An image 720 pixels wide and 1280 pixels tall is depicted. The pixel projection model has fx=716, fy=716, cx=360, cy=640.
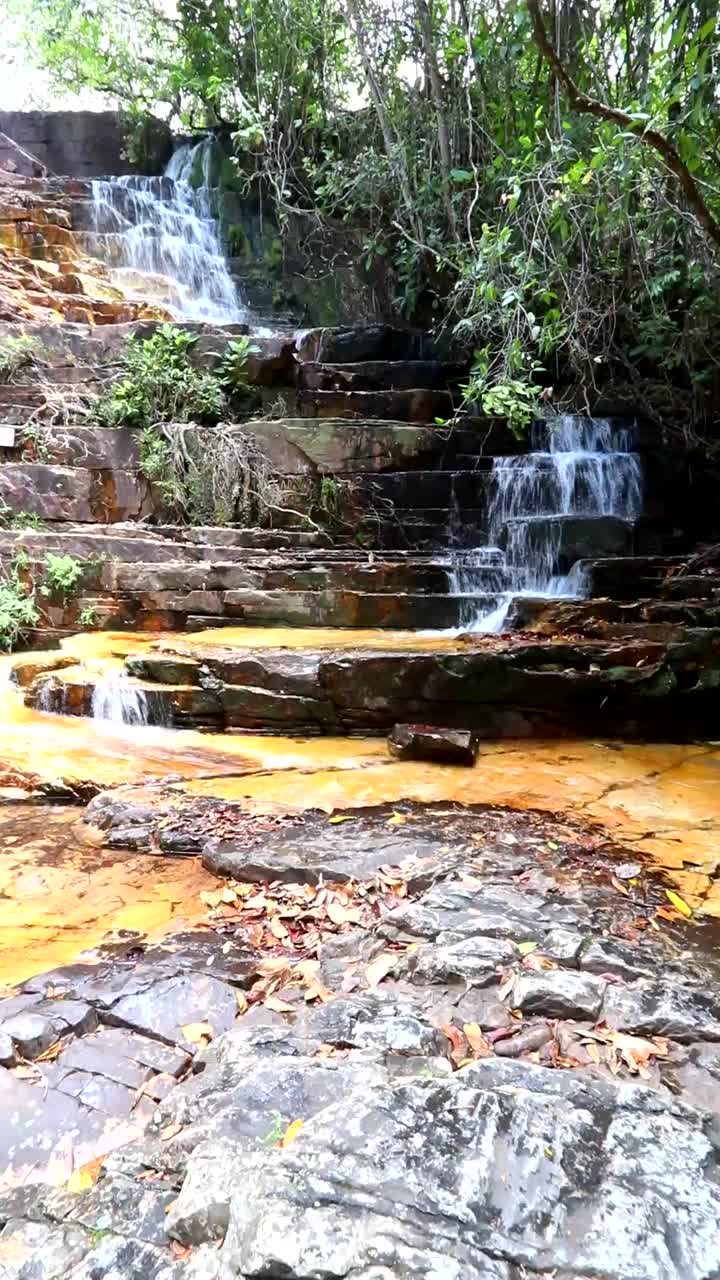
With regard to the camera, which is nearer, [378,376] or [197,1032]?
[197,1032]

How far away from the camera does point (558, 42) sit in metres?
5.98

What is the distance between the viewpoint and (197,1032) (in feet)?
7.42

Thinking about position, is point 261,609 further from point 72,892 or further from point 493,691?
point 72,892

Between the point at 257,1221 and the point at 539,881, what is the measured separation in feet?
6.31

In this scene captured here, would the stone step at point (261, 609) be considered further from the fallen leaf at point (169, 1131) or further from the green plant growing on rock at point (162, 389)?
the fallen leaf at point (169, 1131)

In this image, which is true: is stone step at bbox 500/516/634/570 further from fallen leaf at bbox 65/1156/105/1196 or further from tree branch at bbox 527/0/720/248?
fallen leaf at bbox 65/1156/105/1196

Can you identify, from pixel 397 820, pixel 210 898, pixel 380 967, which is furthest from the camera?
pixel 397 820

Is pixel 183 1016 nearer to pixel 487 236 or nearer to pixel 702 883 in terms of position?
pixel 702 883

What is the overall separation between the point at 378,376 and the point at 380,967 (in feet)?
28.0

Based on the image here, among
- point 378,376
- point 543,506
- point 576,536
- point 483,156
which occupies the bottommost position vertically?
point 576,536

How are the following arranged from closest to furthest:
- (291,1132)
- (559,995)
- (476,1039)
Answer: (291,1132), (476,1039), (559,995)

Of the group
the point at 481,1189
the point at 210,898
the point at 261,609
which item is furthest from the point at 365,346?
the point at 481,1189

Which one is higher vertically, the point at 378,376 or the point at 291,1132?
the point at 378,376

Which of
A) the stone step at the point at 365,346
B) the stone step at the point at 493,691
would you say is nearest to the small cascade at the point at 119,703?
the stone step at the point at 493,691
